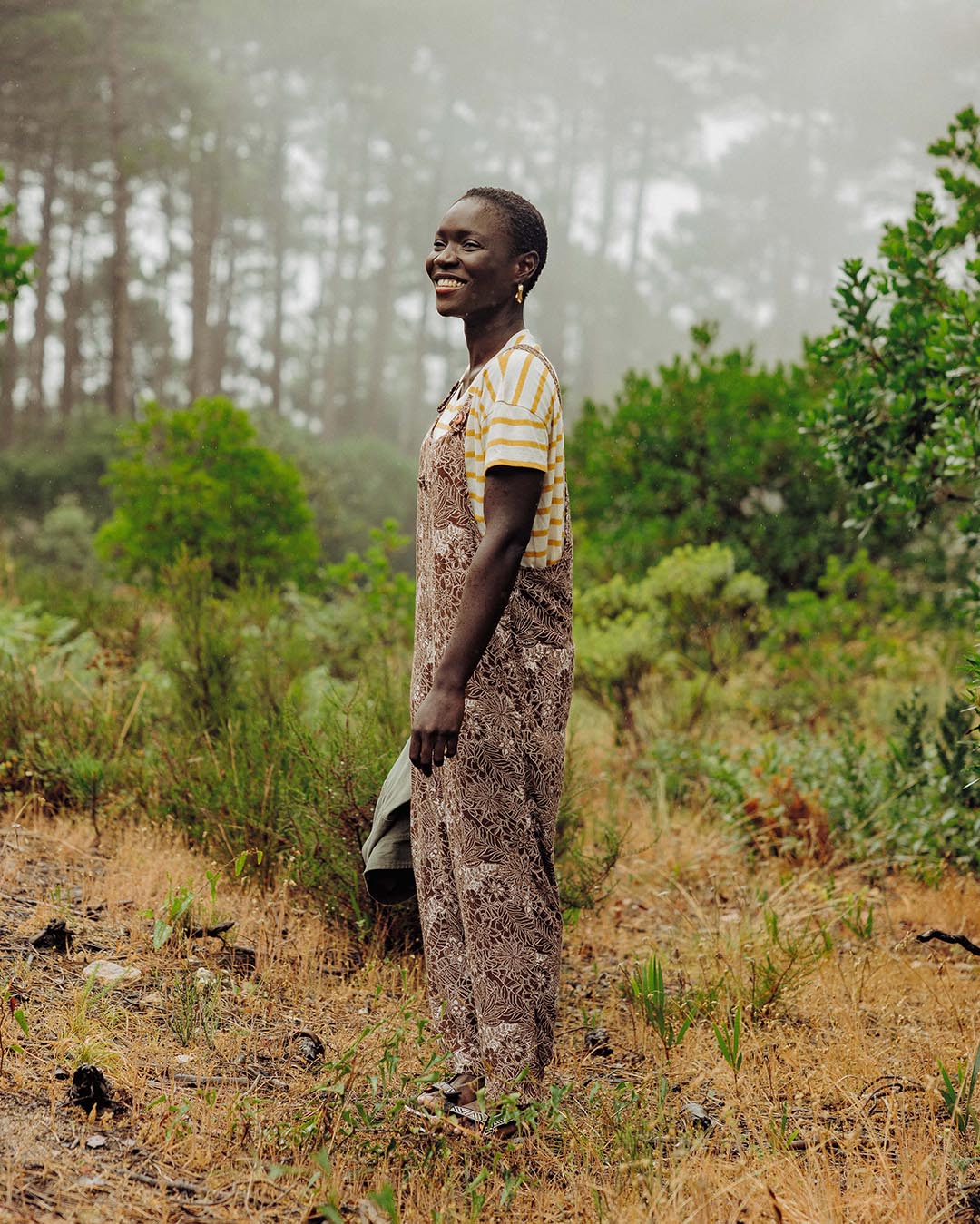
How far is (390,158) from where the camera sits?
3119 centimetres

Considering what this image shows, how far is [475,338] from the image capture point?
2.68 metres

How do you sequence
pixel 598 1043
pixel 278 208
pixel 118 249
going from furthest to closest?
pixel 278 208 < pixel 118 249 < pixel 598 1043

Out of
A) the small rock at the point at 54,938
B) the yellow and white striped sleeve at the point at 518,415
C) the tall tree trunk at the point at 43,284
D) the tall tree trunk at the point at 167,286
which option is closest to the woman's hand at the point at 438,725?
the yellow and white striped sleeve at the point at 518,415

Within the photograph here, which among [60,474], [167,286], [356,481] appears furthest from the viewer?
[167,286]

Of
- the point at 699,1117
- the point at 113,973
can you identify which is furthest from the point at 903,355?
the point at 113,973

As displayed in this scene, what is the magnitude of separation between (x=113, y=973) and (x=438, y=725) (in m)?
1.38

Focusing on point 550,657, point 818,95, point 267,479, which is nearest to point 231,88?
point 267,479

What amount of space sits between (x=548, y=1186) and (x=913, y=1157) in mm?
764

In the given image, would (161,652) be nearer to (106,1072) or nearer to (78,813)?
(78,813)

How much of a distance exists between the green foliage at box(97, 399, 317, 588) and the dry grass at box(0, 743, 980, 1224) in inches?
185

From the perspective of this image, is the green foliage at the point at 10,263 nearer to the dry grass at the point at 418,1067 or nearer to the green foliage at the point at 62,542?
the dry grass at the point at 418,1067

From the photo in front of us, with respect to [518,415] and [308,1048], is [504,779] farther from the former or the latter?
[308,1048]

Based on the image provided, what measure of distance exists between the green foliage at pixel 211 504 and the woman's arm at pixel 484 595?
640 cm

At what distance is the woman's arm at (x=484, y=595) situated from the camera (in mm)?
2391
